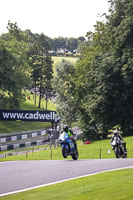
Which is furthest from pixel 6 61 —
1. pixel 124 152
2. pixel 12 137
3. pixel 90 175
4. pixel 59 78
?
pixel 90 175

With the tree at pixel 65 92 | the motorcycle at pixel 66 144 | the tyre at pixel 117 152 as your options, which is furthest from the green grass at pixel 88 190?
the tree at pixel 65 92

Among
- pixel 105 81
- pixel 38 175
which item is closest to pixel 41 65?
pixel 105 81

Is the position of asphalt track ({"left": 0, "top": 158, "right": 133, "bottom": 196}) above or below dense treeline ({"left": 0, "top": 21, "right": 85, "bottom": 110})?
below

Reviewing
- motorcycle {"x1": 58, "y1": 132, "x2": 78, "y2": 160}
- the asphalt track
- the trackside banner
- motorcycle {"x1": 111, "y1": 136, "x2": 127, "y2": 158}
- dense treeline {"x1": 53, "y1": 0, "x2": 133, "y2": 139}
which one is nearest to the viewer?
the asphalt track

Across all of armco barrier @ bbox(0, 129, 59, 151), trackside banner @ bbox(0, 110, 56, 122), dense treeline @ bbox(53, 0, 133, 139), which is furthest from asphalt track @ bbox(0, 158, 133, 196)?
trackside banner @ bbox(0, 110, 56, 122)

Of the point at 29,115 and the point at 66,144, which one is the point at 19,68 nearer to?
the point at 29,115

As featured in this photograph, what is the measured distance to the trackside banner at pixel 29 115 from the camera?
1844 inches

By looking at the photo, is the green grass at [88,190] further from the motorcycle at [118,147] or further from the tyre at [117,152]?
the tyre at [117,152]

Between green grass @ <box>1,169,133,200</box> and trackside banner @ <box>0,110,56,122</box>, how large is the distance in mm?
35474

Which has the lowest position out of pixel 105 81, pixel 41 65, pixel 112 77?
pixel 105 81

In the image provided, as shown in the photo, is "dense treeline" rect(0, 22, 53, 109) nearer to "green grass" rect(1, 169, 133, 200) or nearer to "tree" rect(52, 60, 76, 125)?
"tree" rect(52, 60, 76, 125)

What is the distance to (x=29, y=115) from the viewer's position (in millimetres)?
47938

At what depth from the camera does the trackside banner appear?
4683 centimetres

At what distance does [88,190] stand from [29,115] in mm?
38748
